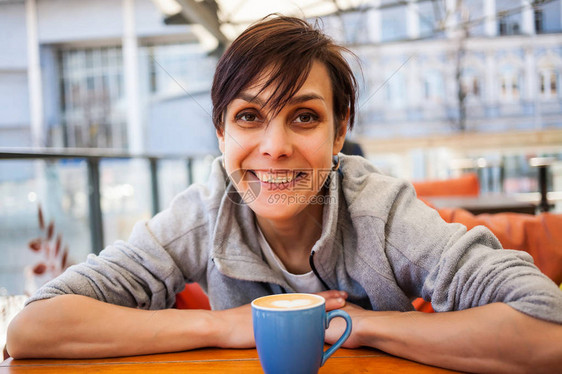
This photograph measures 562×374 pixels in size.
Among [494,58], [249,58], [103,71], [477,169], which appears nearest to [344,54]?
[249,58]

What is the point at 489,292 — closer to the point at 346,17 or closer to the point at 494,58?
the point at 346,17

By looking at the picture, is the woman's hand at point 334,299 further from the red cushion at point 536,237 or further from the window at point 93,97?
the window at point 93,97

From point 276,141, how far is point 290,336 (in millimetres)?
410

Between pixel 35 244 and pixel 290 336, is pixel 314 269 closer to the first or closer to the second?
pixel 290 336

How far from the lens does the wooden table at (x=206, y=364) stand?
74cm

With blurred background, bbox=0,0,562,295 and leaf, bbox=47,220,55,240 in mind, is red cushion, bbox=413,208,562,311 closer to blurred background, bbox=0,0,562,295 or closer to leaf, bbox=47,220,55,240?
blurred background, bbox=0,0,562,295

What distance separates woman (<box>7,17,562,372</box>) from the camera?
0.76m

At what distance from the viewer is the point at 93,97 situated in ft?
36.2

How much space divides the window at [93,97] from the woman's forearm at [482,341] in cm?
1099

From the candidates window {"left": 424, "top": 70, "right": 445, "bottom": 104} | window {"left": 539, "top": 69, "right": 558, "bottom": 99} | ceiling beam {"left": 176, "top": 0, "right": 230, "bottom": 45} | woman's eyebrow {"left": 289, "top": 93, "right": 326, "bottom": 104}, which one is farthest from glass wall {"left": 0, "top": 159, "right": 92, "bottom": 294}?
window {"left": 539, "top": 69, "right": 558, "bottom": 99}

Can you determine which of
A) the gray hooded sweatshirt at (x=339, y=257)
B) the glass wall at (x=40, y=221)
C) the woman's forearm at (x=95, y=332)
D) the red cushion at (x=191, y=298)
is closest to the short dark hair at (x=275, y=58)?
the gray hooded sweatshirt at (x=339, y=257)

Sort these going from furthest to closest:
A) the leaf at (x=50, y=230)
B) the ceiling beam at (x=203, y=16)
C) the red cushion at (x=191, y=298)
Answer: the ceiling beam at (x=203, y=16) → the leaf at (x=50, y=230) → the red cushion at (x=191, y=298)

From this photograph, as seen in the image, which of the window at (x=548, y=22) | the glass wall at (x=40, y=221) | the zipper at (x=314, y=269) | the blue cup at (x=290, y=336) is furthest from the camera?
the window at (x=548, y=22)

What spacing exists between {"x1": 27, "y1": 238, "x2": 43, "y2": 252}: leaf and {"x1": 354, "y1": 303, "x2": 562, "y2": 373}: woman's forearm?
2596 mm
